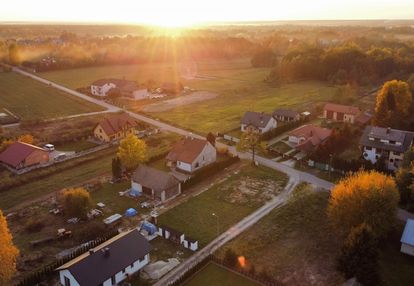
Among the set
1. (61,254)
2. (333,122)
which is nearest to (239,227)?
(61,254)

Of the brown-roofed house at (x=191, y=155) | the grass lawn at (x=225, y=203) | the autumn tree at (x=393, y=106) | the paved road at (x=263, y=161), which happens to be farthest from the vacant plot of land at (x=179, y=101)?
the autumn tree at (x=393, y=106)

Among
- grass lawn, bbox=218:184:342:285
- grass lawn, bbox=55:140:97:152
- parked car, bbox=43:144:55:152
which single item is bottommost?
grass lawn, bbox=218:184:342:285

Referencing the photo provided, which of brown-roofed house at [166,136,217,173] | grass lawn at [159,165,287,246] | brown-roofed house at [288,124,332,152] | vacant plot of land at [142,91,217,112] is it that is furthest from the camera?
vacant plot of land at [142,91,217,112]

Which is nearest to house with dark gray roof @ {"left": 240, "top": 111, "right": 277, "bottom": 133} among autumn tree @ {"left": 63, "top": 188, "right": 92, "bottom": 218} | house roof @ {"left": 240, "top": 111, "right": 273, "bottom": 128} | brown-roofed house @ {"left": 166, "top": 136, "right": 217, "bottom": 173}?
house roof @ {"left": 240, "top": 111, "right": 273, "bottom": 128}

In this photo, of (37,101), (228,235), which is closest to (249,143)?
(228,235)

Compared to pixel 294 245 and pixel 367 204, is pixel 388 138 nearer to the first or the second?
pixel 367 204

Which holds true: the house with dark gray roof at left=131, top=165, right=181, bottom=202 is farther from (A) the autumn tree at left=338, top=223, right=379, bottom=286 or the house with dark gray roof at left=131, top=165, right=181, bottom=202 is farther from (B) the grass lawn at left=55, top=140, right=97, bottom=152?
(A) the autumn tree at left=338, top=223, right=379, bottom=286

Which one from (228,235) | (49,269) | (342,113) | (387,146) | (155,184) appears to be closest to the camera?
(49,269)
